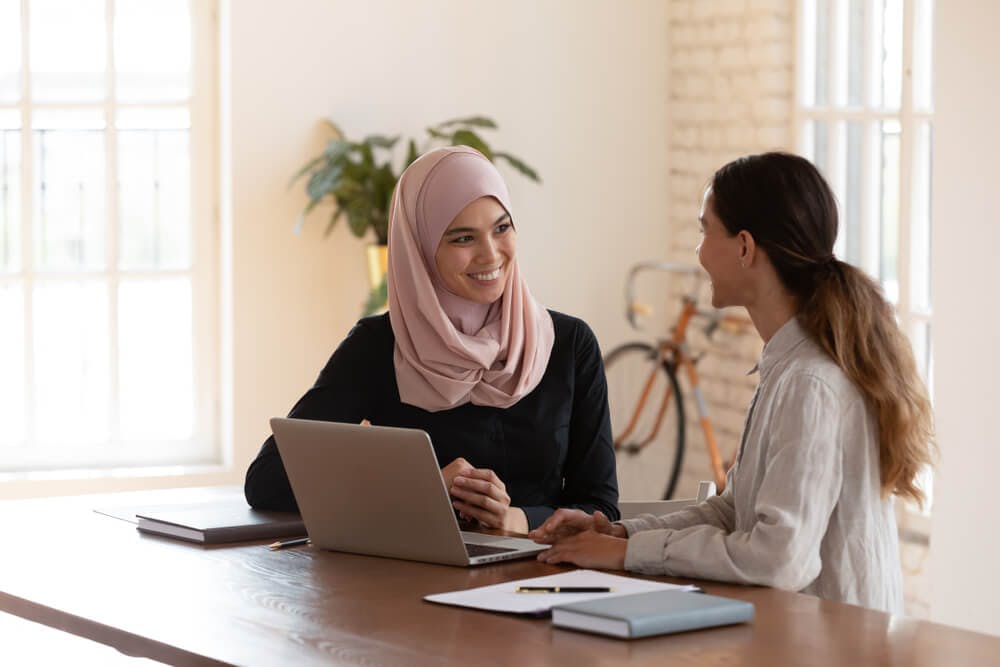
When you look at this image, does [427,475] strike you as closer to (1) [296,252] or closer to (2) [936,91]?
(2) [936,91]

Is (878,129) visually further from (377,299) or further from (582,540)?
(582,540)

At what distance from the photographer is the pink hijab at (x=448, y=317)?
2.78 metres

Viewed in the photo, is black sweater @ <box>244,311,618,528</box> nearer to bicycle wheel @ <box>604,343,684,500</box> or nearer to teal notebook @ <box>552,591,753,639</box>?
teal notebook @ <box>552,591,753,639</box>

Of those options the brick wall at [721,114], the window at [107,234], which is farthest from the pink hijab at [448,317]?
the brick wall at [721,114]

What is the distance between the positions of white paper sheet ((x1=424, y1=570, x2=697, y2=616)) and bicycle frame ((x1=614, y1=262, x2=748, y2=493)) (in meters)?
3.38

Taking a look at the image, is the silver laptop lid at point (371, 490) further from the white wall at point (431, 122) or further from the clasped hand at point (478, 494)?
the white wall at point (431, 122)

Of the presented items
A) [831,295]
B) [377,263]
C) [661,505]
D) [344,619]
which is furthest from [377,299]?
[344,619]

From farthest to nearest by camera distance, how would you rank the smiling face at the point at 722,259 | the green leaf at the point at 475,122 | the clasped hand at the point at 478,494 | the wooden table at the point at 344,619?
the green leaf at the point at 475,122, the clasped hand at the point at 478,494, the smiling face at the point at 722,259, the wooden table at the point at 344,619

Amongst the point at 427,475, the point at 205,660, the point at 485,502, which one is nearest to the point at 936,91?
the point at 485,502

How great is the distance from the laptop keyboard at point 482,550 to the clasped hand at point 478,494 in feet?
0.72

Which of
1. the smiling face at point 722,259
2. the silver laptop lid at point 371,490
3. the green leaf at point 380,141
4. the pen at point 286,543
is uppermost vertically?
the green leaf at point 380,141

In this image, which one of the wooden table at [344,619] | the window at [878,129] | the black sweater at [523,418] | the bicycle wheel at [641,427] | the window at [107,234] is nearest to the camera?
the wooden table at [344,619]

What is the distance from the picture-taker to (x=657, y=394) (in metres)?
5.99

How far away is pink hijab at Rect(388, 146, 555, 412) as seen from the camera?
2.78 m
